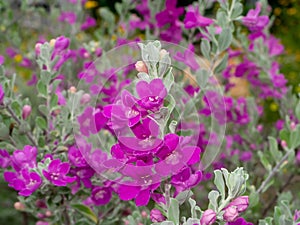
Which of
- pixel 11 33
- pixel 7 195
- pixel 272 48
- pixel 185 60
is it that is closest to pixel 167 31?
pixel 185 60

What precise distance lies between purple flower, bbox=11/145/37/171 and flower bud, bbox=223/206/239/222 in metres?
0.56

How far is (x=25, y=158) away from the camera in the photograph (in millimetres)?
1282

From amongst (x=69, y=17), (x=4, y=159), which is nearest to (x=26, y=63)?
(x=69, y=17)

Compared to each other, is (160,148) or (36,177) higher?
(160,148)

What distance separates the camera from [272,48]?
233 centimetres

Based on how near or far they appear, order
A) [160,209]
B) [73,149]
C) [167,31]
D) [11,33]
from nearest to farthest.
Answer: [160,209], [73,149], [167,31], [11,33]

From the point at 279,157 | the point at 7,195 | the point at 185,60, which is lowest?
the point at 7,195

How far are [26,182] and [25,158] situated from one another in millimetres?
73

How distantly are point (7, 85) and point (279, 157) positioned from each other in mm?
854

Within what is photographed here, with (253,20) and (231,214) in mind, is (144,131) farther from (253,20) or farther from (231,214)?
(253,20)

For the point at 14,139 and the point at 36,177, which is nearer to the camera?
the point at 36,177

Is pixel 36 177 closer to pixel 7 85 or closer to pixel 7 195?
pixel 7 85

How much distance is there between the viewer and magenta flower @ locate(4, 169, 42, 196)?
1.21m

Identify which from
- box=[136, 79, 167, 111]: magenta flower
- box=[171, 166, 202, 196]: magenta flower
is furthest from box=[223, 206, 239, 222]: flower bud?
box=[136, 79, 167, 111]: magenta flower
